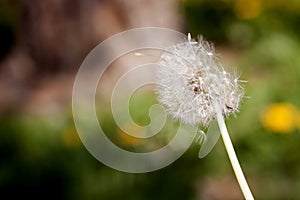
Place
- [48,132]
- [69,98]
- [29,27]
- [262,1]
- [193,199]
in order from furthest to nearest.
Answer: [262,1]
[29,27]
[69,98]
[48,132]
[193,199]

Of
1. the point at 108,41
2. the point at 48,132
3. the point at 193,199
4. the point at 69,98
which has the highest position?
the point at 108,41

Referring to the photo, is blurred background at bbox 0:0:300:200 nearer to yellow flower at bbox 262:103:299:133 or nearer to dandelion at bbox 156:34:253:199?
yellow flower at bbox 262:103:299:133

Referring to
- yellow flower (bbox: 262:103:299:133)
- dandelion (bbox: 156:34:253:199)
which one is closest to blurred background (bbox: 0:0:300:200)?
yellow flower (bbox: 262:103:299:133)

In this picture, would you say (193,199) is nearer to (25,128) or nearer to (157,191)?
(157,191)

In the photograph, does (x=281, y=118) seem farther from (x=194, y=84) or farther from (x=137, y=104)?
(x=194, y=84)

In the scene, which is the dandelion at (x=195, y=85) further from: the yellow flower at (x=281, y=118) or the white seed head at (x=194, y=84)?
the yellow flower at (x=281, y=118)

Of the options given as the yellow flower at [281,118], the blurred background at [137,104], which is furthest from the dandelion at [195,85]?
the yellow flower at [281,118]

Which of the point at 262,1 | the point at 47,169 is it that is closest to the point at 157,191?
the point at 47,169
